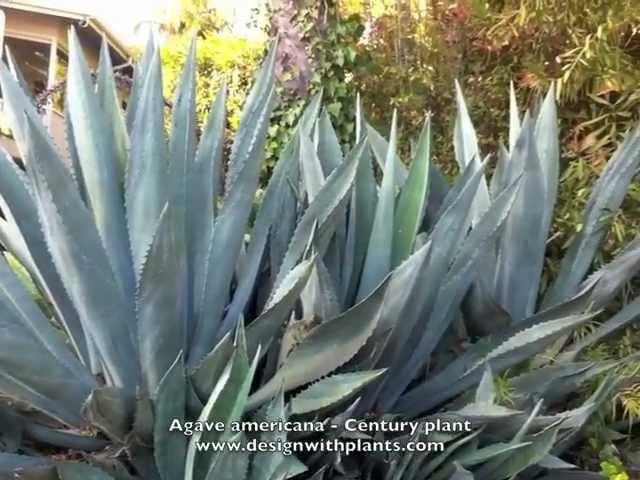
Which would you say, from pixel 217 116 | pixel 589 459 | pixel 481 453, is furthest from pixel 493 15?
pixel 481 453

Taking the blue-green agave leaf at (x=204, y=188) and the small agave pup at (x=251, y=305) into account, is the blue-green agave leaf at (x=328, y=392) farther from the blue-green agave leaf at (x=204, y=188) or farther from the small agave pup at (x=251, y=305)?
the blue-green agave leaf at (x=204, y=188)

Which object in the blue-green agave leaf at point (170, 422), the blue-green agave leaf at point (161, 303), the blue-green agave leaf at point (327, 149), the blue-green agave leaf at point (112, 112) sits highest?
the blue-green agave leaf at point (112, 112)

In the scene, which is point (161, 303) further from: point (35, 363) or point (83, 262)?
point (35, 363)

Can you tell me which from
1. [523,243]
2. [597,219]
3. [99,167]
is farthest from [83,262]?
[597,219]

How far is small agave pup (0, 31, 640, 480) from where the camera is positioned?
1860 millimetres

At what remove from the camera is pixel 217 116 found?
2350 millimetres

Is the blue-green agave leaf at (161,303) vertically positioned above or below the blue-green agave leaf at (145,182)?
below

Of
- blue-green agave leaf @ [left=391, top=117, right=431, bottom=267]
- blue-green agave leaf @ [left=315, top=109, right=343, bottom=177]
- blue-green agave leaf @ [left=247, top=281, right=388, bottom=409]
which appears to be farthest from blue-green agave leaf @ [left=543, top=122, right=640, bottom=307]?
blue-green agave leaf @ [left=247, top=281, right=388, bottom=409]

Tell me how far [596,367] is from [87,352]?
4.93 feet

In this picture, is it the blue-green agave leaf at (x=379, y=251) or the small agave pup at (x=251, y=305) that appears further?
the blue-green agave leaf at (x=379, y=251)

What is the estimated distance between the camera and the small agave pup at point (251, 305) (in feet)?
6.10

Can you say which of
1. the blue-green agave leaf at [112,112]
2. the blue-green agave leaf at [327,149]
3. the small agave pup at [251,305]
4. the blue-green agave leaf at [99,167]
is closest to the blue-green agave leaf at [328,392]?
the small agave pup at [251,305]

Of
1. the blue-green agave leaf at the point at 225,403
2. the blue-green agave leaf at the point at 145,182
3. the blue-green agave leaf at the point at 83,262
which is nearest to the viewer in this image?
the blue-green agave leaf at the point at 225,403

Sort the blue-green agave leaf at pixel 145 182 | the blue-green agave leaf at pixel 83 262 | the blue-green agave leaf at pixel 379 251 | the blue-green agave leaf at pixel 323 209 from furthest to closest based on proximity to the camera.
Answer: the blue-green agave leaf at pixel 379 251, the blue-green agave leaf at pixel 323 209, the blue-green agave leaf at pixel 145 182, the blue-green agave leaf at pixel 83 262
